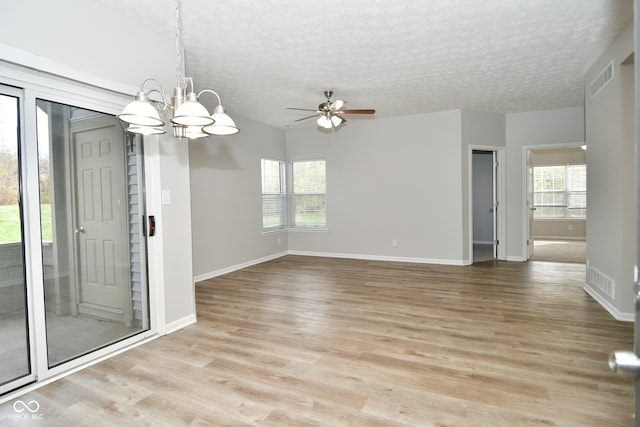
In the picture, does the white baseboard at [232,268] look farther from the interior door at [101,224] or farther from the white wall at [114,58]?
the interior door at [101,224]

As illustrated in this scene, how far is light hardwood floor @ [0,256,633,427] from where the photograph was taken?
78.3 inches

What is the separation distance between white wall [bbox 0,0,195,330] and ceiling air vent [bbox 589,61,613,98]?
4.30m

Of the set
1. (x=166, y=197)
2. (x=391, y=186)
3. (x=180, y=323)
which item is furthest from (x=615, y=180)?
(x=180, y=323)

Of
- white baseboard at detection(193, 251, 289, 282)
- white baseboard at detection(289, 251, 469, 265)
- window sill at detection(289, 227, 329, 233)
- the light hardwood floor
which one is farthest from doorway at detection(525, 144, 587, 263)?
white baseboard at detection(193, 251, 289, 282)

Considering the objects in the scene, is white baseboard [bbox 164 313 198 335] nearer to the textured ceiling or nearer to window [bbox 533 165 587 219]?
the textured ceiling

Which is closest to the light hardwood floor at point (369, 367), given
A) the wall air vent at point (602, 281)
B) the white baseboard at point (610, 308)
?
the white baseboard at point (610, 308)

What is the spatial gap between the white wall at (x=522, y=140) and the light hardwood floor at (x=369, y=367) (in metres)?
2.11

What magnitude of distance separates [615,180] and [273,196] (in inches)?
210

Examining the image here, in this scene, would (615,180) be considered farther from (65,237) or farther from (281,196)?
(281,196)

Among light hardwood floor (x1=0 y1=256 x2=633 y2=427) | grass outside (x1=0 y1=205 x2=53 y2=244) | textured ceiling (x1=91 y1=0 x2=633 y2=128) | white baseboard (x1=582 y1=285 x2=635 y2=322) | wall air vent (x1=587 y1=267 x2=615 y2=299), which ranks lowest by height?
light hardwood floor (x1=0 y1=256 x2=633 y2=427)

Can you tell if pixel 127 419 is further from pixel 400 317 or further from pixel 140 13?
pixel 140 13

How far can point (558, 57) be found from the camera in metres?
3.80

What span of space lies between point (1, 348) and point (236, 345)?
154cm

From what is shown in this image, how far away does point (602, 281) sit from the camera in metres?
3.82
